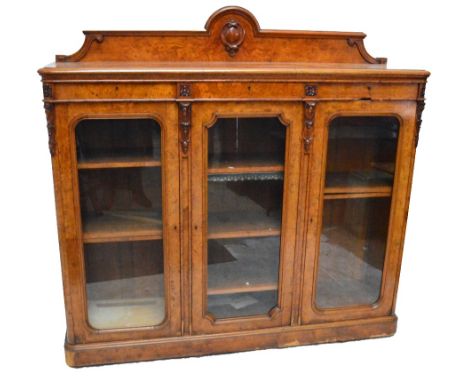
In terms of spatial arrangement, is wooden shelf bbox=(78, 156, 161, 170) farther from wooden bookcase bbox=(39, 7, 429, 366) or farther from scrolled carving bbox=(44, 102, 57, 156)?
scrolled carving bbox=(44, 102, 57, 156)

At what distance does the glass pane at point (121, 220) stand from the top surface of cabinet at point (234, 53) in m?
0.27

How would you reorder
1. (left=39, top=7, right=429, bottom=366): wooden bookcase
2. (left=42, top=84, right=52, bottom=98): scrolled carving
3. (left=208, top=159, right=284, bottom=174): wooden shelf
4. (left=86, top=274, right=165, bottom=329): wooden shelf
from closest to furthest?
(left=42, top=84, right=52, bottom=98): scrolled carving
(left=39, top=7, right=429, bottom=366): wooden bookcase
(left=208, top=159, right=284, bottom=174): wooden shelf
(left=86, top=274, right=165, bottom=329): wooden shelf

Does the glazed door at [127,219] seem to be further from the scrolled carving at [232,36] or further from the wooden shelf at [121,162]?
the scrolled carving at [232,36]

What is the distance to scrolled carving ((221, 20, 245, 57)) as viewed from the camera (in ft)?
6.64

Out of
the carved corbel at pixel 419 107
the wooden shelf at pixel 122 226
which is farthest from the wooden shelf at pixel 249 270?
the carved corbel at pixel 419 107

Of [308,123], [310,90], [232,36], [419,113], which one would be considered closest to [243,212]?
[308,123]

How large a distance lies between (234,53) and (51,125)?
0.79 metres

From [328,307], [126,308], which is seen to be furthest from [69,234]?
[328,307]

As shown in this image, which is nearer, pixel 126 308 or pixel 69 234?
pixel 69 234

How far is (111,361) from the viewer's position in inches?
82.9

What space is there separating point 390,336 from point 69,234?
1535 millimetres

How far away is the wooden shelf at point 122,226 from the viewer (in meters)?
2.01

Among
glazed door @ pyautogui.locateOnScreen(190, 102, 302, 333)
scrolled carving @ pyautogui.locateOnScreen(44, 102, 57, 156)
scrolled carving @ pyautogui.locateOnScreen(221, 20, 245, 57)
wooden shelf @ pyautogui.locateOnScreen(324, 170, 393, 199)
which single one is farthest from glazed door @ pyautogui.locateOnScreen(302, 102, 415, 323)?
scrolled carving @ pyautogui.locateOnScreen(44, 102, 57, 156)

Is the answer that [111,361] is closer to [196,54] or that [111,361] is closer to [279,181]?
[279,181]
